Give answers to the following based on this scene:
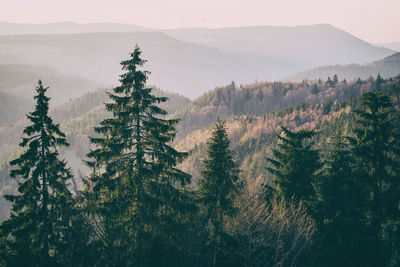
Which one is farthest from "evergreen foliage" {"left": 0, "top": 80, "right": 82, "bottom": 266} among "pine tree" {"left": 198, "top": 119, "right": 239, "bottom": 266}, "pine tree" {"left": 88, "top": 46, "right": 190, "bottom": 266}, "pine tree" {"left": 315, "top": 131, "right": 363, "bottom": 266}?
"pine tree" {"left": 315, "top": 131, "right": 363, "bottom": 266}

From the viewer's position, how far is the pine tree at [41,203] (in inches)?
623

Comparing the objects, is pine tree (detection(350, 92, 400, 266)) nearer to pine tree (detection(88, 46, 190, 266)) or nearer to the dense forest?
the dense forest

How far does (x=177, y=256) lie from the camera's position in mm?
16609

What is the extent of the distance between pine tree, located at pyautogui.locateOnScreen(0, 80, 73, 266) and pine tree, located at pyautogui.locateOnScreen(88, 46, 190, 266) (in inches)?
74.7

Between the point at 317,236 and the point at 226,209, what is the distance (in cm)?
700

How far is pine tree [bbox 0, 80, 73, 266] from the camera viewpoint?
1583 centimetres

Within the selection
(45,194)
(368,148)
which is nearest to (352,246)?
(368,148)

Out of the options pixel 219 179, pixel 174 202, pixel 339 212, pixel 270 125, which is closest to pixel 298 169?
pixel 339 212

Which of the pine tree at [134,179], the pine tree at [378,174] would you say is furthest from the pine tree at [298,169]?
the pine tree at [134,179]

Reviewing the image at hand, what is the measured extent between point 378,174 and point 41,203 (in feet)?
64.0

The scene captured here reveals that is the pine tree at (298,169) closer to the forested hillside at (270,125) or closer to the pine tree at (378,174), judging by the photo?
the pine tree at (378,174)

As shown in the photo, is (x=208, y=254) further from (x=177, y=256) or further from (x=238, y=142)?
(x=238, y=142)

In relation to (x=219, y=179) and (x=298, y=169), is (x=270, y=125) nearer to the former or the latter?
(x=298, y=169)

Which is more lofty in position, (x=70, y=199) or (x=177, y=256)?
(x=70, y=199)
